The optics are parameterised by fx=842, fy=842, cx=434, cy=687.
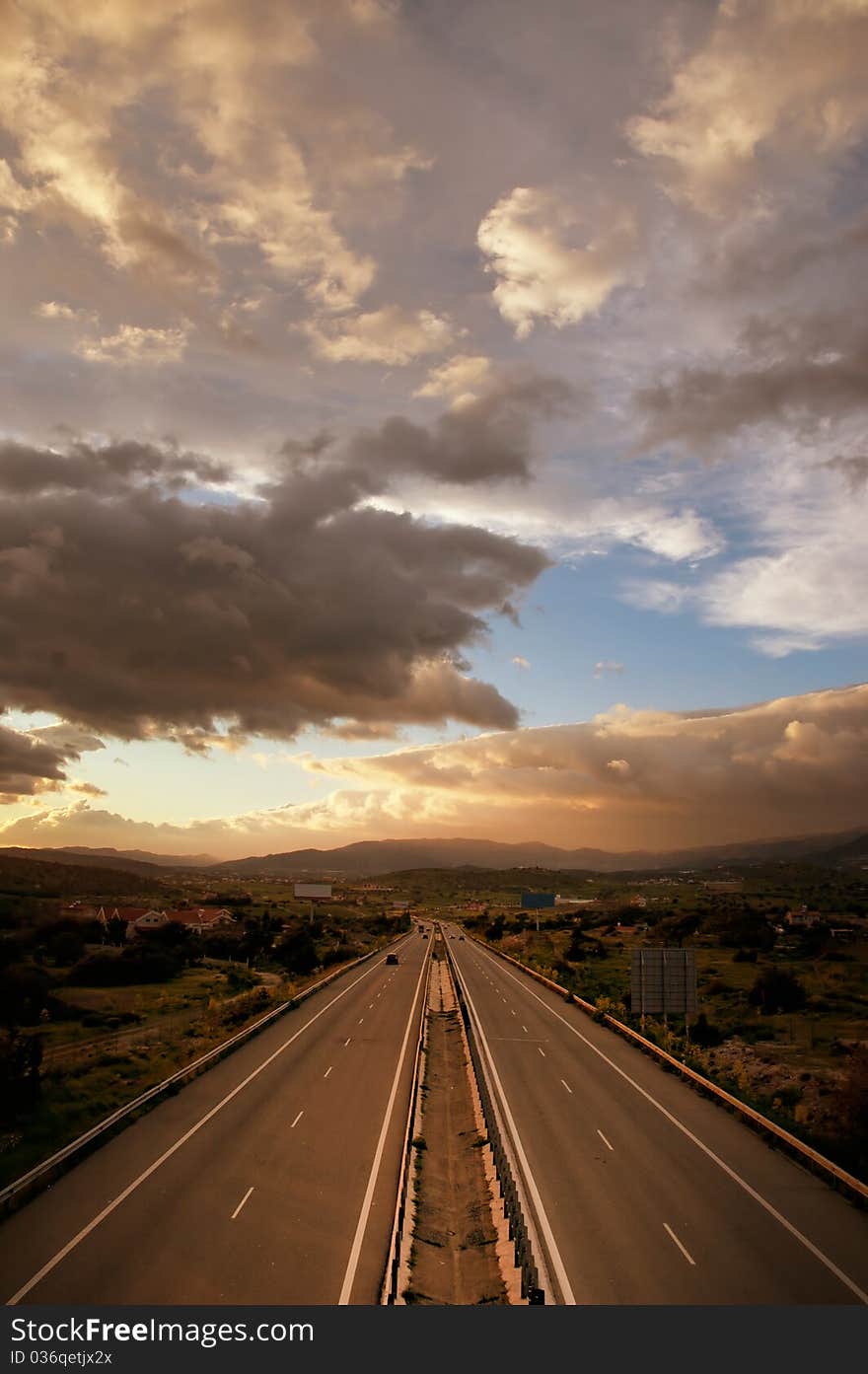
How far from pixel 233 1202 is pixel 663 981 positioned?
31.6m

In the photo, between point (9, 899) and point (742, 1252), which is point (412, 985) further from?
point (9, 899)

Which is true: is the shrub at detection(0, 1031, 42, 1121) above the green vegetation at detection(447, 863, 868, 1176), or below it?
above

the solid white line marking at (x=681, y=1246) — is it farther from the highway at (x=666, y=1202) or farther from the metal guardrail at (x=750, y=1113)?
the metal guardrail at (x=750, y=1113)

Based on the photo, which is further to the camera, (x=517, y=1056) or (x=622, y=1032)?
(x=622, y=1032)

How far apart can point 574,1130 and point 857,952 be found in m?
83.0

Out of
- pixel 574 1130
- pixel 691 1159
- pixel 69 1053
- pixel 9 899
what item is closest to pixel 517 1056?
pixel 574 1130

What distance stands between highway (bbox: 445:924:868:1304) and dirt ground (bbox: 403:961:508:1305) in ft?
5.16

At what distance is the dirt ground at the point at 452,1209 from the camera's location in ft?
58.2

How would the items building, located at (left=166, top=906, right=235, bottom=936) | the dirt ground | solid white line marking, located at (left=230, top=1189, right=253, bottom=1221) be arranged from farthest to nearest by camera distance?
building, located at (left=166, top=906, right=235, bottom=936) < solid white line marking, located at (left=230, top=1189, right=253, bottom=1221) < the dirt ground

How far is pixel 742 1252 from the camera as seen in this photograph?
17516 mm

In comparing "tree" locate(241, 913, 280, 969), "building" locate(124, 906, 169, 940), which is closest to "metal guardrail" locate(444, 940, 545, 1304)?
"tree" locate(241, 913, 280, 969)

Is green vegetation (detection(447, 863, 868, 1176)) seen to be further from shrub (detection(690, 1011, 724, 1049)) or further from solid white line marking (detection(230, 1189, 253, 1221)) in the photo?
solid white line marking (detection(230, 1189, 253, 1221))

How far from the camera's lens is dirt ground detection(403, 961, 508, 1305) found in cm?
1773

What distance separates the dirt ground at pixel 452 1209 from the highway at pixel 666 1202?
1574mm
